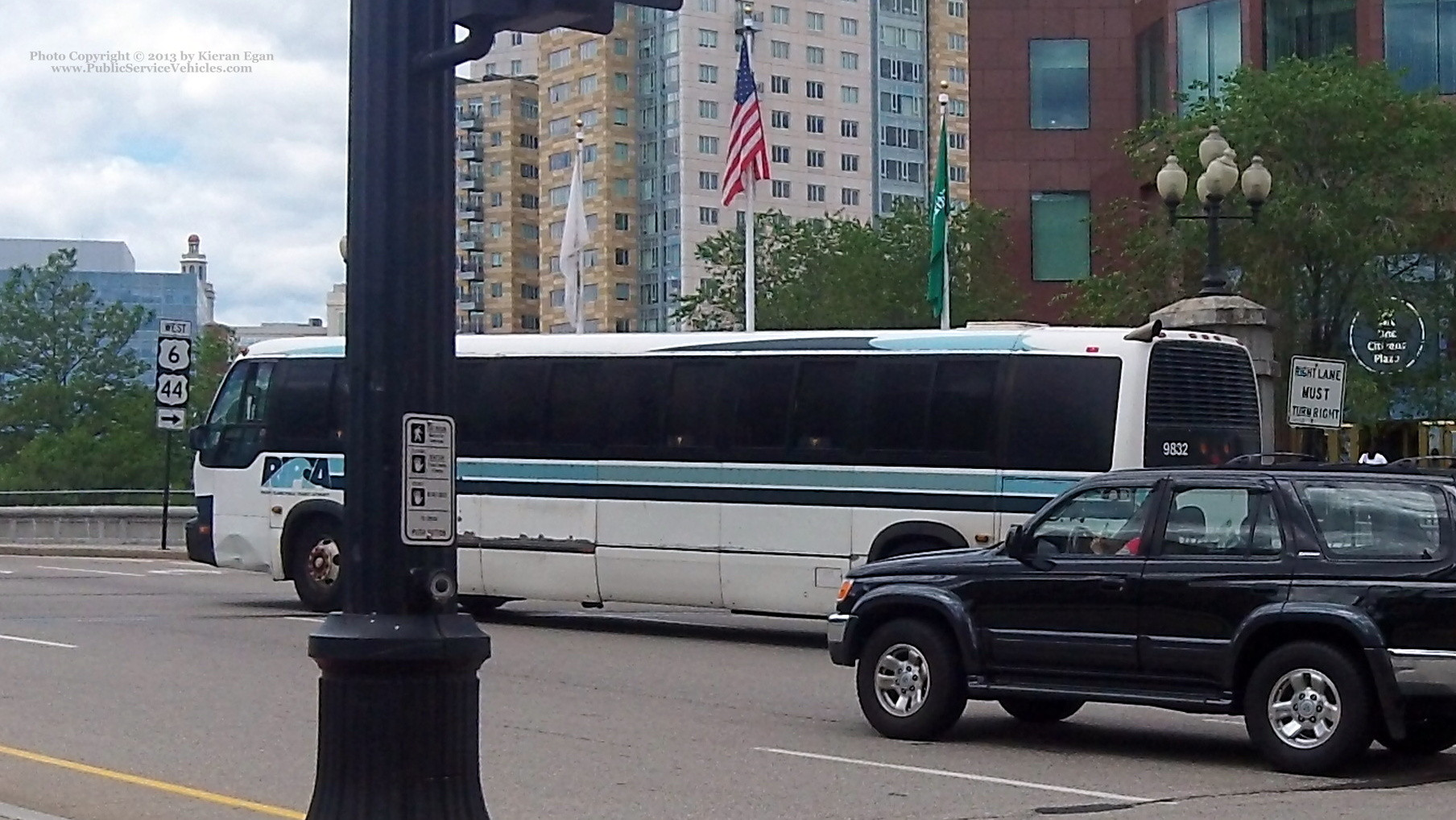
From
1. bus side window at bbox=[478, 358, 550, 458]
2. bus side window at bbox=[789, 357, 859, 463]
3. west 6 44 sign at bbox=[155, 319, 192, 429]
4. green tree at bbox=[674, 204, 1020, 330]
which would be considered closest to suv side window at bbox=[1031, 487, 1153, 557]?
bus side window at bbox=[789, 357, 859, 463]

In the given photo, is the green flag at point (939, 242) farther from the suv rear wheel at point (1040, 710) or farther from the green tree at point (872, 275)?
the suv rear wheel at point (1040, 710)

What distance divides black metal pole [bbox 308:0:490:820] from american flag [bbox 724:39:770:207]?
2570 centimetres

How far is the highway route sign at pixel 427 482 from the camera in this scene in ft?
19.8

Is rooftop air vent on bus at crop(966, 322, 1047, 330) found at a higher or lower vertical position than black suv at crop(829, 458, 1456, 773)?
higher

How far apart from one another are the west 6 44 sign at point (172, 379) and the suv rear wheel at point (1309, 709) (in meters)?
24.2

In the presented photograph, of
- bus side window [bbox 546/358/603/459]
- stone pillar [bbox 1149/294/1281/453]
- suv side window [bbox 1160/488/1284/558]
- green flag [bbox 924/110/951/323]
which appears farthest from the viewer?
green flag [bbox 924/110/951/323]

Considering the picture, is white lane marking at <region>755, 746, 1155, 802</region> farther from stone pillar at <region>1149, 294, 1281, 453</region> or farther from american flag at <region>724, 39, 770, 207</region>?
american flag at <region>724, 39, 770, 207</region>

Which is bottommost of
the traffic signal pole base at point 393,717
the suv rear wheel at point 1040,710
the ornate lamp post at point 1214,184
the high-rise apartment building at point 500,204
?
the suv rear wheel at point 1040,710

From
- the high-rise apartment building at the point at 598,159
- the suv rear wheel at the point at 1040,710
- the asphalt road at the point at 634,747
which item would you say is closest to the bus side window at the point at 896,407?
the asphalt road at the point at 634,747

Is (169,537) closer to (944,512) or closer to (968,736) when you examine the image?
(944,512)

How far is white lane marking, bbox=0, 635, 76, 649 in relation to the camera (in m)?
18.1

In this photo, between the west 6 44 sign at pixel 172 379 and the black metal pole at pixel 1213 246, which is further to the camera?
the west 6 44 sign at pixel 172 379

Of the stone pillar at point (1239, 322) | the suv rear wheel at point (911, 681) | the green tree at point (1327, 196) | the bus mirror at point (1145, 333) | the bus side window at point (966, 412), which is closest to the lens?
the suv rear wheel at point (911, 681)

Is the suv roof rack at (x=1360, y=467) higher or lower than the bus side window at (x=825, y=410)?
lower
